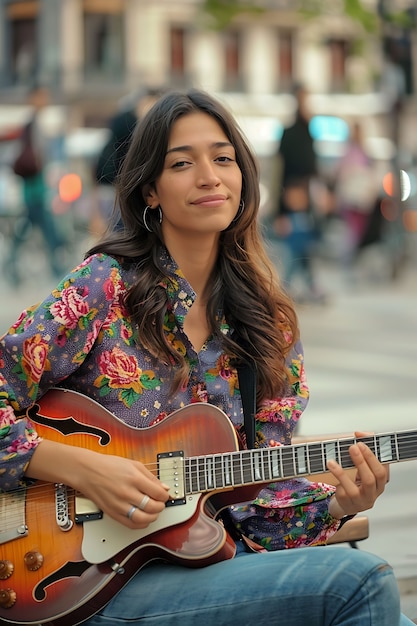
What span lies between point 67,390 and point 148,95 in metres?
4.06

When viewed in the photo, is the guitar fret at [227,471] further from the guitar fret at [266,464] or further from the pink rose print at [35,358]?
the pink rose print at [35,358]

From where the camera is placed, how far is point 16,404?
2455 millimetres

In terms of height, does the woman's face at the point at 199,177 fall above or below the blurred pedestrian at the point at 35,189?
above

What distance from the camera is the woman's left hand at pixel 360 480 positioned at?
2.40 m

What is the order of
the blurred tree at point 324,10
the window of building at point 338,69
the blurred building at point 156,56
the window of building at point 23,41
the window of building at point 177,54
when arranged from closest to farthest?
the blurred tree at point 324,10 < the blurred building at point 156,56 < the window of building at point 23,41 < the window of building at point 177,54 < the window of building at point 338,69

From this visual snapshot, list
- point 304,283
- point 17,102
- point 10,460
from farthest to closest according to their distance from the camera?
point 17,102, point 304,283, point 10,460

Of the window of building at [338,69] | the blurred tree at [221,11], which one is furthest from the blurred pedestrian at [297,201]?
the window of building at [338,69]

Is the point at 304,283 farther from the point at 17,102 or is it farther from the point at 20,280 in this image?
the point at 17,102

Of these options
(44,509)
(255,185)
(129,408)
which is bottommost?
(44,509)

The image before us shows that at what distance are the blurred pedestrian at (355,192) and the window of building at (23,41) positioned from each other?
1158 inches

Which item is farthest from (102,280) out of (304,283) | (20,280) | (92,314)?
(20,280)

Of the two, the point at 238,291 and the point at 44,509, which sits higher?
the point at 238,291

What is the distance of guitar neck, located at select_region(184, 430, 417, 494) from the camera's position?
2398 mm

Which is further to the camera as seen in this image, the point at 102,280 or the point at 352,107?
the point at 352,107
